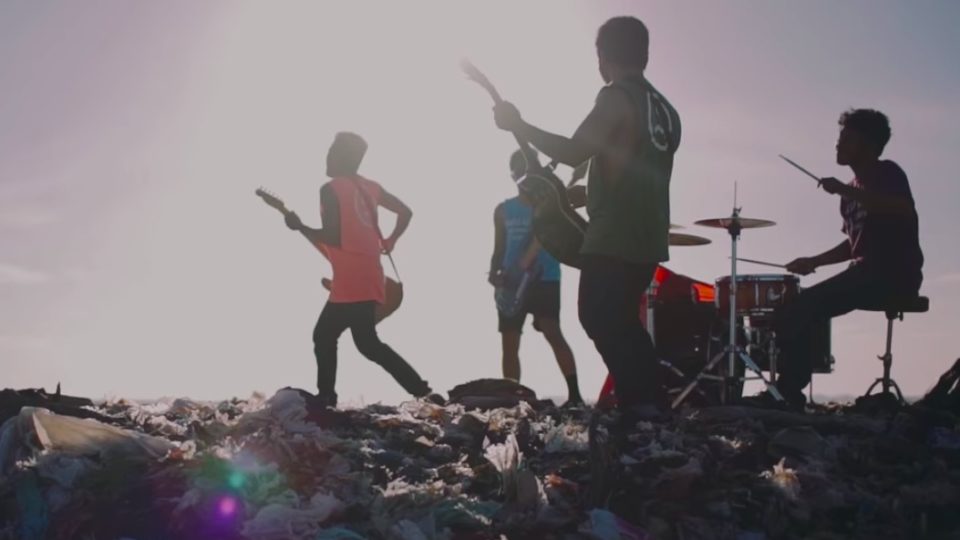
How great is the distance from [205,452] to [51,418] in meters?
0.89

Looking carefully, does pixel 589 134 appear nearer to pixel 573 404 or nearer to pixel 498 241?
pixel 573 404

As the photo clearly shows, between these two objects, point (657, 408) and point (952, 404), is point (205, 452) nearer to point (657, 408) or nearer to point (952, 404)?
point (657, 408)

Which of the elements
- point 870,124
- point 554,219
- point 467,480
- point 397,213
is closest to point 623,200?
point 554,219

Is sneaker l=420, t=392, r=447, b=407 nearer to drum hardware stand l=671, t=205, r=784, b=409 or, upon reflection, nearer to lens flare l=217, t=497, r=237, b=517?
drum hardware stand l=671, t=205, r=784, b=409

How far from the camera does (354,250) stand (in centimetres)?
977

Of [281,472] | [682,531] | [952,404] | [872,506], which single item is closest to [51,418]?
[281,472]

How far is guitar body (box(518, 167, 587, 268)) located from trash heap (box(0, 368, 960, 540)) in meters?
1.20

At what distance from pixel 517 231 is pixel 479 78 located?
4.36 metres

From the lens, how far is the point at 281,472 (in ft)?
18.2

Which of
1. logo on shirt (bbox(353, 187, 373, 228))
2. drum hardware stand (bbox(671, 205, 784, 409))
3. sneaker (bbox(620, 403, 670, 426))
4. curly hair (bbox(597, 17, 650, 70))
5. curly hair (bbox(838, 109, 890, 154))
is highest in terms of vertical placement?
curly hair (bbox(838, 109, 890, 154))

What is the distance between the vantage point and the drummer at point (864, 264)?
8758mm

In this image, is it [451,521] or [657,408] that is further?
[657,408]

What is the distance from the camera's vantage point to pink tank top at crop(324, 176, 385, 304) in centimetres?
970

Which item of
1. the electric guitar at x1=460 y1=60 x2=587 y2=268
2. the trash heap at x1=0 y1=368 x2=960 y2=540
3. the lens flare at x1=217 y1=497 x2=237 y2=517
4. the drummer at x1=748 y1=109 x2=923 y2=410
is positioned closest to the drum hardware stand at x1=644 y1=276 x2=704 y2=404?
the drummer at x1=748 y1=109 x2=923 y2=410
